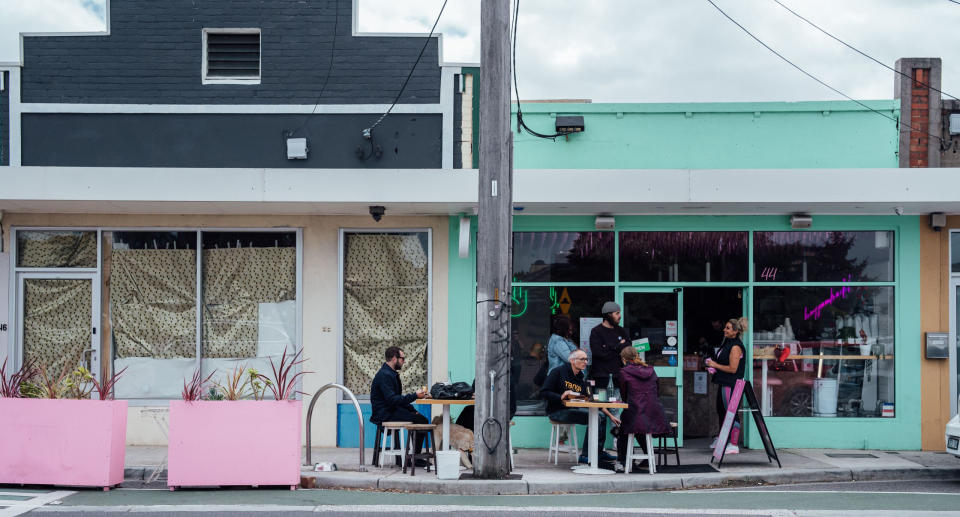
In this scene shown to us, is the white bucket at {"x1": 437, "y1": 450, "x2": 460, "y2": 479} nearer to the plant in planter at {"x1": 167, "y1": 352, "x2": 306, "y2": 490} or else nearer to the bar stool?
the plant in planter at {"x1": 167, "y1": 352, "x2": 306, "y2": 490}

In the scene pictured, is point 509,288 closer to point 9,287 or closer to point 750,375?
point 750,375

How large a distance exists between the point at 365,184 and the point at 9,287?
5.13 meters

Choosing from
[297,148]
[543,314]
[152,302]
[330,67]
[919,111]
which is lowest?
[543,314]

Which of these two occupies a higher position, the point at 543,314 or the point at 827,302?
the point at 827,302

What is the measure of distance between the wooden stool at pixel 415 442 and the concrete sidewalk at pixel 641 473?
192mm

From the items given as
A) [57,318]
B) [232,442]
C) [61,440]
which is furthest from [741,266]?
[57,318]

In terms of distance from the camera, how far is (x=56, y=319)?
12586 mm

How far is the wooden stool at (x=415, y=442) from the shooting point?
33.4 feet

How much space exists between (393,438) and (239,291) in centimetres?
331

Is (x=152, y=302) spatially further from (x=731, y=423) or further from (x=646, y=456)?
(x=731, y=423)

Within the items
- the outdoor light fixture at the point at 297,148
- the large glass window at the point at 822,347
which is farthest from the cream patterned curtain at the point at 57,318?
the large glass window at the point at 822,347

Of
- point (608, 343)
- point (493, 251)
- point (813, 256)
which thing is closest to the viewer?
point (493, 251)

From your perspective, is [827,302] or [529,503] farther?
[827,302]

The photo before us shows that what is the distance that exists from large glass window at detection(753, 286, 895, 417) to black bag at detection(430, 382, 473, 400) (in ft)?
13.9
